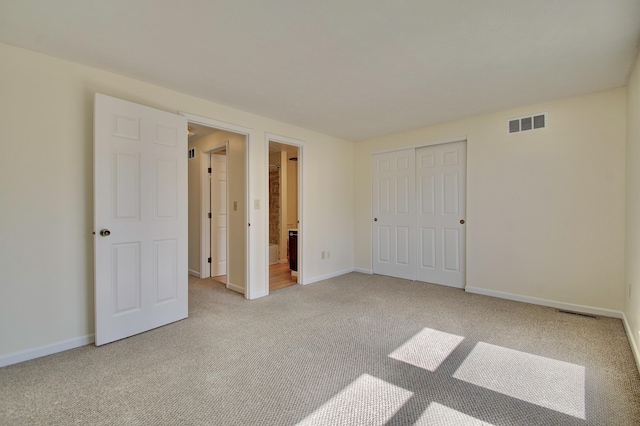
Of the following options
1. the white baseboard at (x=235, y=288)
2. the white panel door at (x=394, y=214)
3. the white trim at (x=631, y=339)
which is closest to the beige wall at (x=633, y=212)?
the white trim at (x=631, y=339)

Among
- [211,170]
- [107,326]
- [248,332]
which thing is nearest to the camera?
[107,326]

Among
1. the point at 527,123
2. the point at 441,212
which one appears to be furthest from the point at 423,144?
the point at 527,123

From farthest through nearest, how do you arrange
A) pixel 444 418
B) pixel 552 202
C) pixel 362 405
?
pixel 552 202, pixel 362 405, pixel 444 418

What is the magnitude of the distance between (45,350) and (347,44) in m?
3.38

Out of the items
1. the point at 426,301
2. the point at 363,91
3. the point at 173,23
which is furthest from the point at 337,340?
the point at 173,23

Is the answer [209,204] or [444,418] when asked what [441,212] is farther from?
[209,204]

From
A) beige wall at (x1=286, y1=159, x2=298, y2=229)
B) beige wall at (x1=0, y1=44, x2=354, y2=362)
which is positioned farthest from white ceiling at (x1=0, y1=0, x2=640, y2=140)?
beige wall at (x1=286, y1=159, x2=298, y2=229)

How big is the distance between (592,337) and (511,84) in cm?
246

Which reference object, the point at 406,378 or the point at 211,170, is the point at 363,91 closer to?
the point at 406,378

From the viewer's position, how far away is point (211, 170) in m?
4.91

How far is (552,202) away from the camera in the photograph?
3309 millimetres

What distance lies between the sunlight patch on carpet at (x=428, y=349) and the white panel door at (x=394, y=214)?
6.82 ft

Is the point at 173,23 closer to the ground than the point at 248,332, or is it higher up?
higher up

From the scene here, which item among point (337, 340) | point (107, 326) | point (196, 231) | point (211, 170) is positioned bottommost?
point (337, 340)
